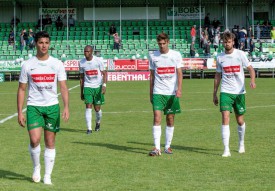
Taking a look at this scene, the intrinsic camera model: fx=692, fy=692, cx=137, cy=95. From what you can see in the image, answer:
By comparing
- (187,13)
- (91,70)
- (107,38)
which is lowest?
(91,70)

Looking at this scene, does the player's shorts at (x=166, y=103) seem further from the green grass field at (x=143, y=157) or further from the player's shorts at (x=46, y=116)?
the player's shorts at (x=46, y=116)

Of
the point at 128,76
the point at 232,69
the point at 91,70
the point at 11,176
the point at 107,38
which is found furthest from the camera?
the point at 107,38

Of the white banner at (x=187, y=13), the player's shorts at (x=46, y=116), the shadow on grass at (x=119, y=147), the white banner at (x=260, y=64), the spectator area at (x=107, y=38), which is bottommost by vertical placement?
the shadow on grass at (x=119, y=147)

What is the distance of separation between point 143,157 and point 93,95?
192 inches

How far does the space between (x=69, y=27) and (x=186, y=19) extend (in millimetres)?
9794

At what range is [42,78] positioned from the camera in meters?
9.30

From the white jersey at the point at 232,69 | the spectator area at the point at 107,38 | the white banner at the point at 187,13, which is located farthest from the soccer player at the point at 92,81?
the white banner at the point at 187,13

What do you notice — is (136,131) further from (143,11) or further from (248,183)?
(143,11)

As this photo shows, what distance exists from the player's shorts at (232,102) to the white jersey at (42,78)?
3.67m

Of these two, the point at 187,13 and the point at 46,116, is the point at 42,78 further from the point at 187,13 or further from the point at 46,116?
the point at 187,13

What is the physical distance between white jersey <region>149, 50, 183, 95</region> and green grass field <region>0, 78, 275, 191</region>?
1169 mm

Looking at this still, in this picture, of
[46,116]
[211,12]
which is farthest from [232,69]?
[211,12]

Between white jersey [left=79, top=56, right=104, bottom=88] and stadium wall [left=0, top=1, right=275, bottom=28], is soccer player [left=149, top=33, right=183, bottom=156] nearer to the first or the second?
white jersey [left=79, top=56, right=104, bottom=88]

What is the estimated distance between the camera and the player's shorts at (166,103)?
12227 mm
